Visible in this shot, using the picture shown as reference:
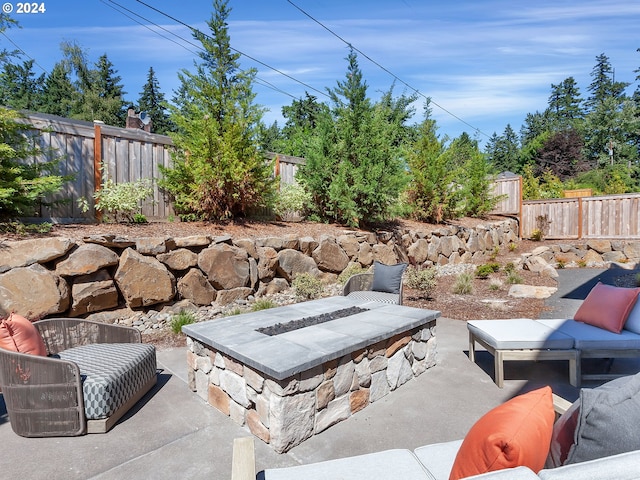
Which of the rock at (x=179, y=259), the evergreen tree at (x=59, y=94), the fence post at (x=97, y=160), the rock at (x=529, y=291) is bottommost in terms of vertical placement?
the rock at (x=529, y=291)

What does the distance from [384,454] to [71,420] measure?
2.08 metres

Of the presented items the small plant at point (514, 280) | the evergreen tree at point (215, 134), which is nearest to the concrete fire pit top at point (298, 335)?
the evergreen tree at point (215, 134)

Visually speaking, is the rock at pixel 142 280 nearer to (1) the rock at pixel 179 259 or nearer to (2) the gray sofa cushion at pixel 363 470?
(1) the rock at pixel 179 259

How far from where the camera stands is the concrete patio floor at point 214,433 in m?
2.21

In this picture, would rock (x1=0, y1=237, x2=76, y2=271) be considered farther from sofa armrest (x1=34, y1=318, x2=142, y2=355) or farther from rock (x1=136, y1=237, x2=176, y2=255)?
sofa armrest (x1=34, y1=318, x2=142, y2=355)

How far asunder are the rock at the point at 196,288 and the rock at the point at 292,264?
1.29 metres

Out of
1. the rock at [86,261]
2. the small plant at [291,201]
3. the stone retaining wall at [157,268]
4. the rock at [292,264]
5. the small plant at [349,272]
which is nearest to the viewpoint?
the stone retaining wall at [157,268]

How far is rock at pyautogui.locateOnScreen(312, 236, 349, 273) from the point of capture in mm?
6836

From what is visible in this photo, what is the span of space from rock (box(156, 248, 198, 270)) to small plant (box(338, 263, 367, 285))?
2.65 m

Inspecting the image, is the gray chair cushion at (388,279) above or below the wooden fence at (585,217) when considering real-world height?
below

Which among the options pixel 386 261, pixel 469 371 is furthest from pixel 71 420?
pixel 386 261

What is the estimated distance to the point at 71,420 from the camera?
8.14 ft

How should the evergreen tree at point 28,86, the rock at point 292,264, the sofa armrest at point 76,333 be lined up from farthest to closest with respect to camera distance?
the evergreen tree at point 28,86 → the rock at point 292,264 → the sofa armrest at point 76,333

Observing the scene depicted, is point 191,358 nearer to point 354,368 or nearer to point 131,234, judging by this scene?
point 354,368
